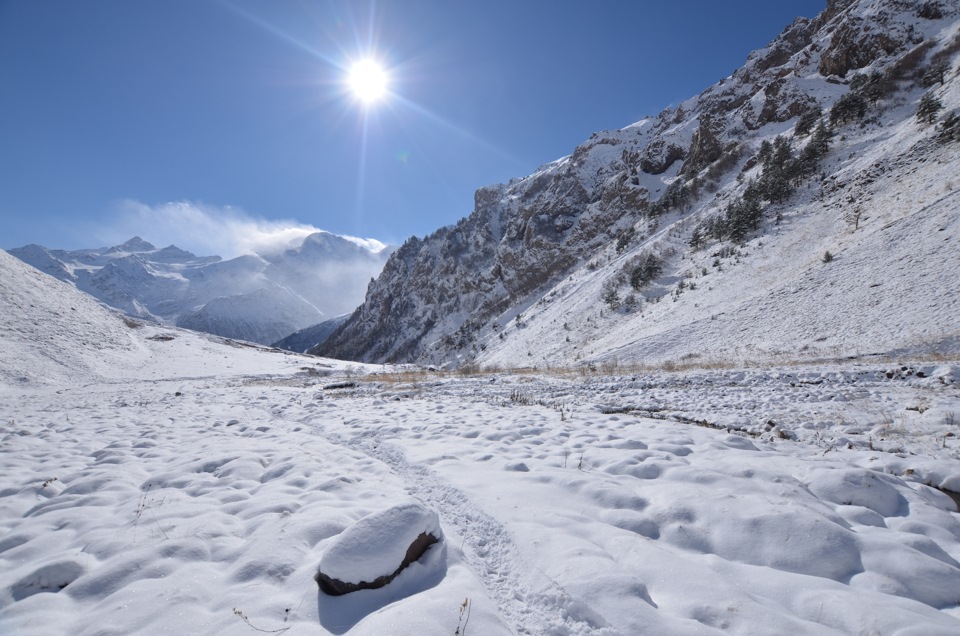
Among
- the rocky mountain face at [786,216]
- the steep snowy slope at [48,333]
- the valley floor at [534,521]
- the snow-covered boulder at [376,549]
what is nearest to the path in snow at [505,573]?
the valley floor at [534,521]

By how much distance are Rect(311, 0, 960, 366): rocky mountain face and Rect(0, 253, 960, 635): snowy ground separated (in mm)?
10178

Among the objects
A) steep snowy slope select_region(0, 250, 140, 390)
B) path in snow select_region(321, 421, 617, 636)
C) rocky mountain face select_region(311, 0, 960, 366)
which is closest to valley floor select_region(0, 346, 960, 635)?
path in snow select_region(321, 421, 617, 636)

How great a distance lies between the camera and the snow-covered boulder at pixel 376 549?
2.91 metres

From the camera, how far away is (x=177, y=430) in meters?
8.74

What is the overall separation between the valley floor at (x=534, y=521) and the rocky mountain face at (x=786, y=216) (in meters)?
11.2

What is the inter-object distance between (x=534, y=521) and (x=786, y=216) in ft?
118

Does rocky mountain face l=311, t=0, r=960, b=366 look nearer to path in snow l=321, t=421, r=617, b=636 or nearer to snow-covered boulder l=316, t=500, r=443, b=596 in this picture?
path in snow l=321, t=421, r=617, b=636

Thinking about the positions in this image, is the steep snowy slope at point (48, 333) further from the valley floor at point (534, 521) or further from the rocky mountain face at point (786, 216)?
the rocky mountain face at point (786, 216)

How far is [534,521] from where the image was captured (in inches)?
160

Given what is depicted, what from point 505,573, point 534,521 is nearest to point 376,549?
point 505,573

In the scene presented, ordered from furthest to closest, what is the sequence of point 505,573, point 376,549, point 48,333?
point 48,333, point 505,573, point 376,549

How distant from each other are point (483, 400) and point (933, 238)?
2212 centimetres

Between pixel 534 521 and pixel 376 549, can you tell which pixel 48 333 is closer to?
pixel 376 549

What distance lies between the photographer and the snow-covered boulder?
9.55 ft
